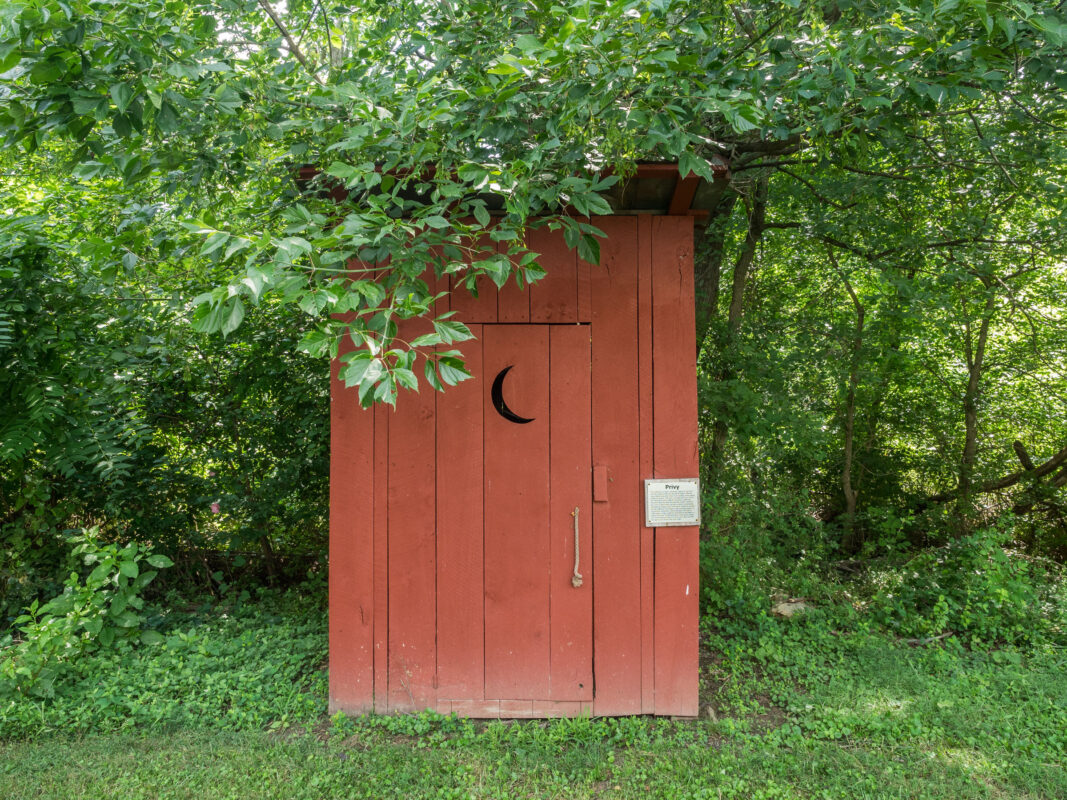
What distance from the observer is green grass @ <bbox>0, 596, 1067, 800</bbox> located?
2973mm

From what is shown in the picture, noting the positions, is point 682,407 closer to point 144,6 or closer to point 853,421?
point 144,6

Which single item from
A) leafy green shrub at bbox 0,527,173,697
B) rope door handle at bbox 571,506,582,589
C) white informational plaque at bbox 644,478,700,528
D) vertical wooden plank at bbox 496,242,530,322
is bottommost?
leafy green shrub at bbox 0,527,173,697

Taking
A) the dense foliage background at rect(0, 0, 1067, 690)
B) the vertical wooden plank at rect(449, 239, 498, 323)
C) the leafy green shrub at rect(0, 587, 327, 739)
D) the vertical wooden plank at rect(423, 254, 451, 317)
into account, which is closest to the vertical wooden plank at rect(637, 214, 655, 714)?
the dense foliage background at rect(0, 0, 1067, 690)

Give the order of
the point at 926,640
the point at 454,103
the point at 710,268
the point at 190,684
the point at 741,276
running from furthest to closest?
the point at 741,276 < the point at 710,268 < the point at 926,640 < the point at 190,684 < the point at 454,103

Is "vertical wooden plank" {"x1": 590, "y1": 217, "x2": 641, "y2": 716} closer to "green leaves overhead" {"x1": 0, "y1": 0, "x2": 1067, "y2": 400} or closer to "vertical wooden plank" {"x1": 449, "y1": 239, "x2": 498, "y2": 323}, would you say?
"green leaves overhead" {"x1": 0, "y1": 0, "x2": 1067, "y2": 400}

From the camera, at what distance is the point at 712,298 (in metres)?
5.87

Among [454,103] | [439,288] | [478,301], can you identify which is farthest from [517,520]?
[454,103]

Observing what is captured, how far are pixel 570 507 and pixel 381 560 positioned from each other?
1057 millimetres

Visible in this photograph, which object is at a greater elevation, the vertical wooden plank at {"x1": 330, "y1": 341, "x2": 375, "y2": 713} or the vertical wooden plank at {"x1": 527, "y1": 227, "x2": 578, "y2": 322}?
the vertical wooden plank at {"x1": 527, "y1": 227, "x2": 578, "y2": 322}

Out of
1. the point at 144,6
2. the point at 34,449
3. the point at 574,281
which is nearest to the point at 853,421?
the point at 574,281

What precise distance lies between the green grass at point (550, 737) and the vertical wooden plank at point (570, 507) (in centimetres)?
30

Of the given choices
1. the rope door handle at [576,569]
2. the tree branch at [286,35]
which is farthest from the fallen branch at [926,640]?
the tree branch at [286,35]

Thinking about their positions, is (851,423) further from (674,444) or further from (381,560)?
(381,560)

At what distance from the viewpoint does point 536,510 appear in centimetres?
355
